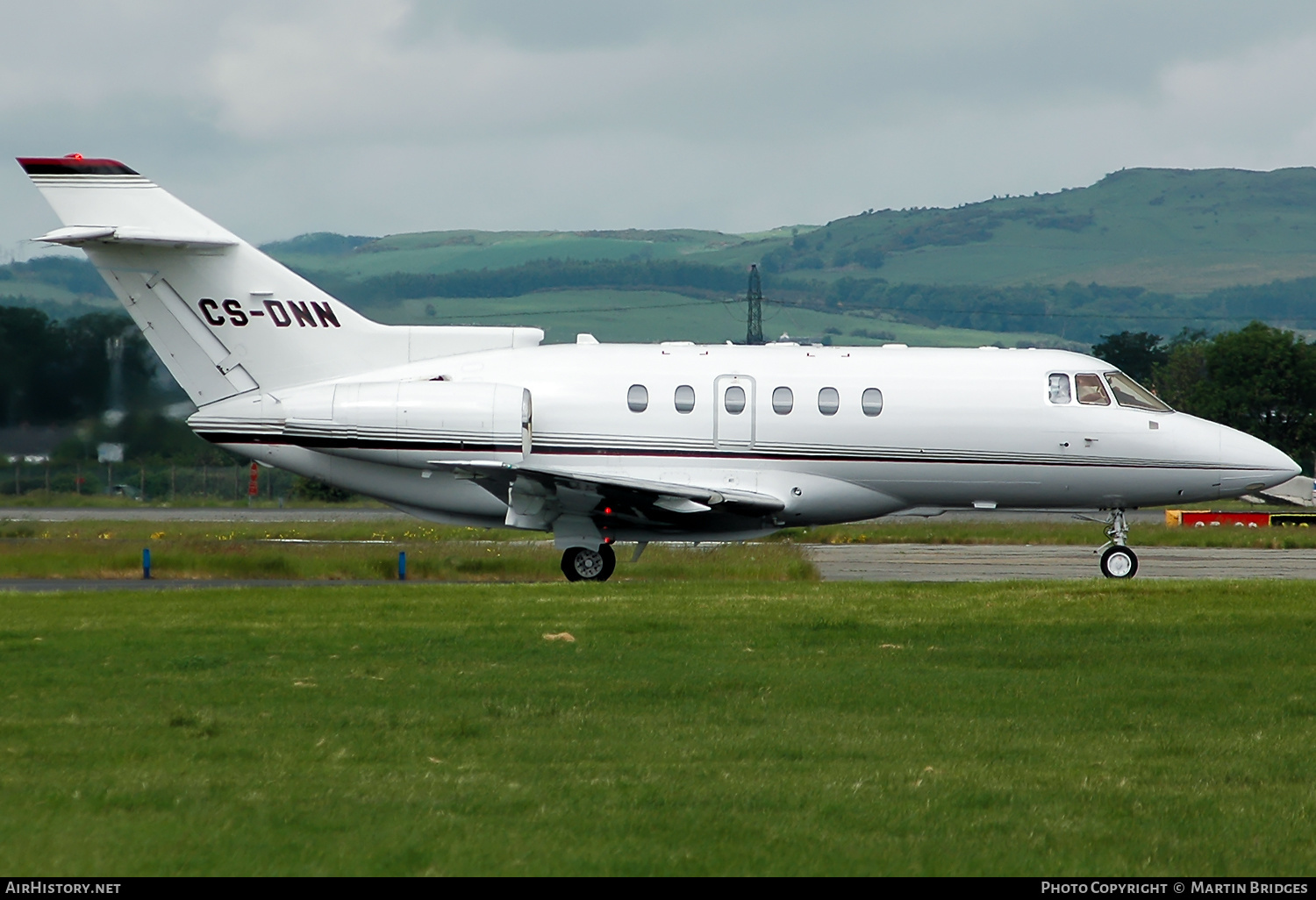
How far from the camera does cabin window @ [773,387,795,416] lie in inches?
832

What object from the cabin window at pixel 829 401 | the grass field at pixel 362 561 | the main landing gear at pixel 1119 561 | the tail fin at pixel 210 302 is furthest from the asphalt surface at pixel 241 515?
the cabin window at pixel 829 401

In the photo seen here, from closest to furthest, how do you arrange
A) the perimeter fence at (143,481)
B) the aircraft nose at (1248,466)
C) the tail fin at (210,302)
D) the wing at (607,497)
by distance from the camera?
the wing at (607,497) < the tail fin at (210,302) < the aircraft nose at (1248,466) < the perimeter fence at (143,481)

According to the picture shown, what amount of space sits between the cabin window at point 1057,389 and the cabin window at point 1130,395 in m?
0.70

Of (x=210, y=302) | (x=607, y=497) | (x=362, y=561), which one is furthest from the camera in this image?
(x=362, y=561)

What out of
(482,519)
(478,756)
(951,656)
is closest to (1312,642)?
(951,656)

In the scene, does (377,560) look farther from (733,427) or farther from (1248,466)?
(1248,466)

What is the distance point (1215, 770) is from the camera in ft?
27.7

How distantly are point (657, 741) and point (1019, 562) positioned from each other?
20.4 m

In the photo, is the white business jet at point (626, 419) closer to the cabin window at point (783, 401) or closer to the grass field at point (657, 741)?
the cabin window at point (783, 401)

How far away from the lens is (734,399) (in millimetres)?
21156

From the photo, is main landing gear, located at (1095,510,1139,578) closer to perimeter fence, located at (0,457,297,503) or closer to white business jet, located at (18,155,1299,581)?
white business jet, located at (18,155,1299,581)

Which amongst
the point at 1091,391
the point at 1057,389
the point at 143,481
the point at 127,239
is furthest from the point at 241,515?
the point at 1091,391

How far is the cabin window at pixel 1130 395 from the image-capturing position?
21703 mm

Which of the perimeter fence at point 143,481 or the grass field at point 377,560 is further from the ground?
the perimeter fence at point 143,481
